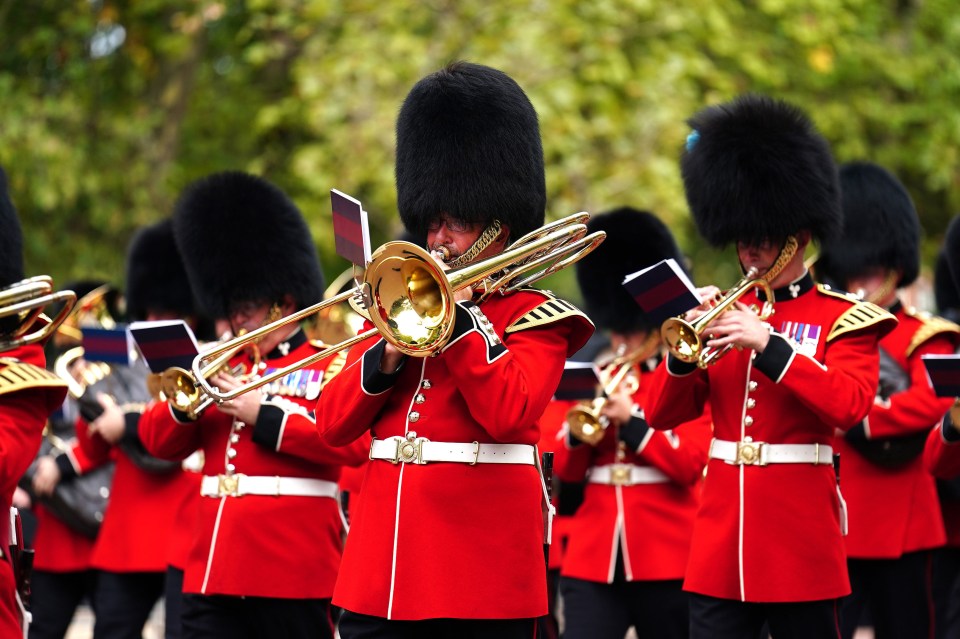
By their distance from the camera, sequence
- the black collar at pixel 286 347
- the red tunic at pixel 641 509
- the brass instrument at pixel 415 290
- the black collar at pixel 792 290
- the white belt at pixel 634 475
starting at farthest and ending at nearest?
the white belt at pixel 634 475 → the red tunic at pixel 641 509 → the black collar at pixel 286 347 → the black collar at pixel 792 290 → the brass instrument at pixel 415 290

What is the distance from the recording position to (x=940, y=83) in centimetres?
1498

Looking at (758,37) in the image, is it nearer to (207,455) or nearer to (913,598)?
(913,598)

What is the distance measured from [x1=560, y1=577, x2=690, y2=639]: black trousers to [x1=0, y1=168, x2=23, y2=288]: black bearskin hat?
2.55 meters

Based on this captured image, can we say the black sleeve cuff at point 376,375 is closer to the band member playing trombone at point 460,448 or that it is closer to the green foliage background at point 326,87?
the band member playing trombone at point 460,448

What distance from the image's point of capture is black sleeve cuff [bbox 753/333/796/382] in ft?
15.4

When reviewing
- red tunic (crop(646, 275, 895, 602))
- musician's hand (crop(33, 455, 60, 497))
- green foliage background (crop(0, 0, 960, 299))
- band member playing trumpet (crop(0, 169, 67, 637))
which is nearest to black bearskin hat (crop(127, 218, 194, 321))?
musician's hand (crop(33, 455, 60, 497))

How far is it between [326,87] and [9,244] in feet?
24.6

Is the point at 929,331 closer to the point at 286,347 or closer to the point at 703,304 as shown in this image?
the point at 703,304

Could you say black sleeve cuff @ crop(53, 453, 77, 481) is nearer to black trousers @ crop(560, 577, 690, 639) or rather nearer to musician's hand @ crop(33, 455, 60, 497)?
musician's hand @ crop(33, 455, 60, 497)

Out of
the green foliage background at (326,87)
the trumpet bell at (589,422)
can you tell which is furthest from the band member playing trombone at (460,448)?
the green foliage background at (326,87)

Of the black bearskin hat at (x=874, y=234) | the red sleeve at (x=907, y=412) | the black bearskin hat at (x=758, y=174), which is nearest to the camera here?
the black bearskin hat at (x=758, y=174)

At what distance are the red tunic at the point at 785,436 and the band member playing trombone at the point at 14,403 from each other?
1.85m

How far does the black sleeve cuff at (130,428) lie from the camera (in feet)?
22.3

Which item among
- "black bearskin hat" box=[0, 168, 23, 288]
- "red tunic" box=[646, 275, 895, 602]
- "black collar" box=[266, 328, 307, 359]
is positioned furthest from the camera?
"black collar" box=[266, 328, 307, 359]
